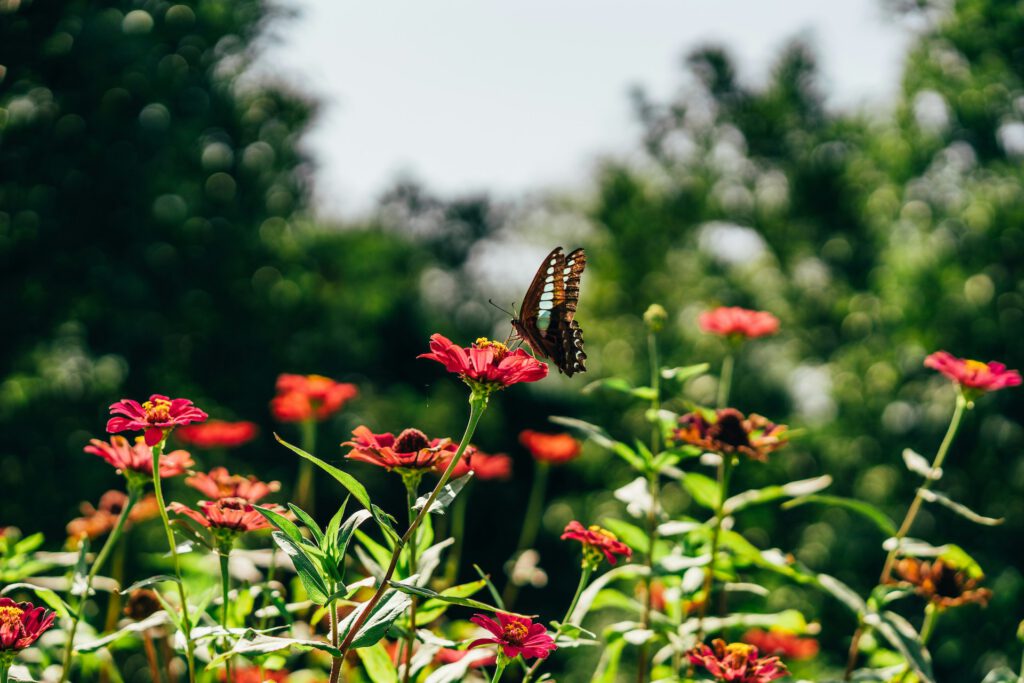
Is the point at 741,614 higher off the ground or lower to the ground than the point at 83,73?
lower

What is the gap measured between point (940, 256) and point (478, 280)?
764 centimetres

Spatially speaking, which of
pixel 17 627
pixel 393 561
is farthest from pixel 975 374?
pixel 17 627

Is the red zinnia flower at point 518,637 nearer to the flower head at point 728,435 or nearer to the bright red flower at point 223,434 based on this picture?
the flower head at point 728,435

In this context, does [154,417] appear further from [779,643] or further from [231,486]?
[779,643]

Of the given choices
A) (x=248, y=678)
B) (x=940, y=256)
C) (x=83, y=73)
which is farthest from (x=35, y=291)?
(x=940, y=256)

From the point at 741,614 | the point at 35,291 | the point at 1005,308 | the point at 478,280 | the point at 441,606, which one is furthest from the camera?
the point at 478,280

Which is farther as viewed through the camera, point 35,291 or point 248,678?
point 35,291

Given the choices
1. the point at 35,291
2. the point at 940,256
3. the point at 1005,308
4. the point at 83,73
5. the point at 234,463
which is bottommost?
the point at 234,463

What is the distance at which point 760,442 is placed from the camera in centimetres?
114

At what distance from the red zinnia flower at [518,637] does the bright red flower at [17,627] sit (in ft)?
1.30

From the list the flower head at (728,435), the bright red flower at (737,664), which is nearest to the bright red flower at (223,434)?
the flower head at (728,435)

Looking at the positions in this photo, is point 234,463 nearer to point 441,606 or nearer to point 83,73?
point 83,73

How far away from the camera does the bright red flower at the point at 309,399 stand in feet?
4.72

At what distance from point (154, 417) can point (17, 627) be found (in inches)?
8.4
